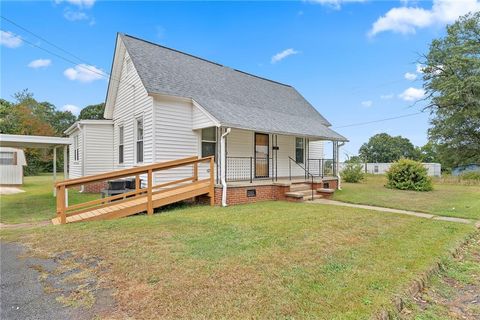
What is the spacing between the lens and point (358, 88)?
88.6ft

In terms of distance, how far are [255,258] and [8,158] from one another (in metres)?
24.1

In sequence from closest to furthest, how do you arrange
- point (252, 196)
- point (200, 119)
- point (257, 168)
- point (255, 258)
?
point (255, 258) → point (252, 196) → point (200, 119) → point (257, 168)

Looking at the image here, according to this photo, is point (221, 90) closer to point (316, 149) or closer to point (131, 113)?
point (131, 113)

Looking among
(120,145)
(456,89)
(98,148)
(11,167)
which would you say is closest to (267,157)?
(120,145)

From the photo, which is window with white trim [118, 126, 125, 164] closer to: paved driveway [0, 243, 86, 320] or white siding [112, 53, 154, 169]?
white siding [112, 53, 154, 169]

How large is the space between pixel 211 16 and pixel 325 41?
704 centimetres

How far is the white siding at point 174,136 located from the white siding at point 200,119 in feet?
0.56

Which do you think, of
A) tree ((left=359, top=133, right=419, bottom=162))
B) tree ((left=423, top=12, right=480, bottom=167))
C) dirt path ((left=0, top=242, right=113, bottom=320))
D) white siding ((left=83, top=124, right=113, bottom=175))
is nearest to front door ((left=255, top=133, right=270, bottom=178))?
white siding ((left=83, top=124, right=113, bottom=175))

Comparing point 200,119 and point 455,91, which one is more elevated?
point 455,91

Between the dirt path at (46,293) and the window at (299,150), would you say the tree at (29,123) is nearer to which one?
the window at (299,150)

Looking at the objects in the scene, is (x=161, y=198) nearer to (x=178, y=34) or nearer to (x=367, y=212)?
(x=367, y=212)

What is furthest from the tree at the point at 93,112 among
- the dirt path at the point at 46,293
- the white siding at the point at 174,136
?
the dirt path at the point at 46,293

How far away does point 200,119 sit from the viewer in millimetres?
9922

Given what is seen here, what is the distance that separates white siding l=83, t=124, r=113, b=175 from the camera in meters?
12.8
